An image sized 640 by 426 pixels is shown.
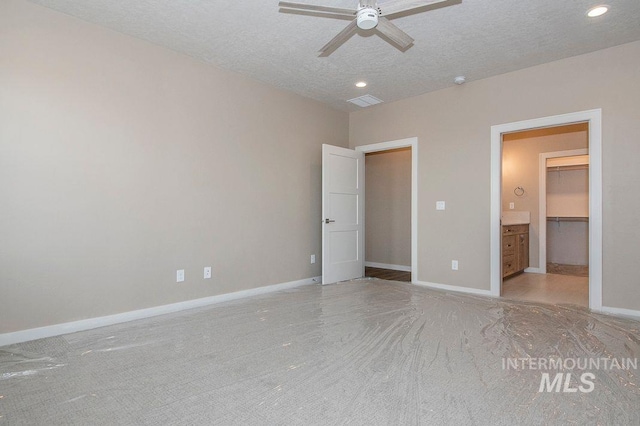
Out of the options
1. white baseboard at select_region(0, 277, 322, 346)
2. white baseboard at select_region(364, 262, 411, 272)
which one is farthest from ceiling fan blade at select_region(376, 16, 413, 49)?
white baseboard at select_region(364, 262, 411, 272)

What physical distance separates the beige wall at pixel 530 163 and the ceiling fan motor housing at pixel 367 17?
4.77 metres

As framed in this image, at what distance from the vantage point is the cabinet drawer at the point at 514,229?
5.30m

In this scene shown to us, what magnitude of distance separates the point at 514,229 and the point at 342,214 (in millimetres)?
2898

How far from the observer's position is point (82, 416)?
1.71 m

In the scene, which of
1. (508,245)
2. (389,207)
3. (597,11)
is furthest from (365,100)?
(508,245)

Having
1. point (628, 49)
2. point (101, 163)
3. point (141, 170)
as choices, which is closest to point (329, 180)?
point (141, 170)

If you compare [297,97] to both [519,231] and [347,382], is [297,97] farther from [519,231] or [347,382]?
[519,231]

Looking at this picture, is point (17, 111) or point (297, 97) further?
point (297, 97)

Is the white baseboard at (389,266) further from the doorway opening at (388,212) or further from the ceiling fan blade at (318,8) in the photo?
the ceiling fan blade at (318,8)

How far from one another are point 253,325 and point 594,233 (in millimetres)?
3516

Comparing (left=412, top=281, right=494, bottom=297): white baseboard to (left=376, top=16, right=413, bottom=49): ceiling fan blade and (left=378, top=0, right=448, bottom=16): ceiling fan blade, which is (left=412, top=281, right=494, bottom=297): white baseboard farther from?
(left=378, top=0, right=448, bottom=16): ceiling fan blade

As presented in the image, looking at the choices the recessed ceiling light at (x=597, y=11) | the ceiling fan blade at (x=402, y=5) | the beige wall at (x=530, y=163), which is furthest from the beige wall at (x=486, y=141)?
the ceiling fan blade at (x=402, y=5)

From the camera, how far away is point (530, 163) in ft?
20.4

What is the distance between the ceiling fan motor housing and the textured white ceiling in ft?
1.79
